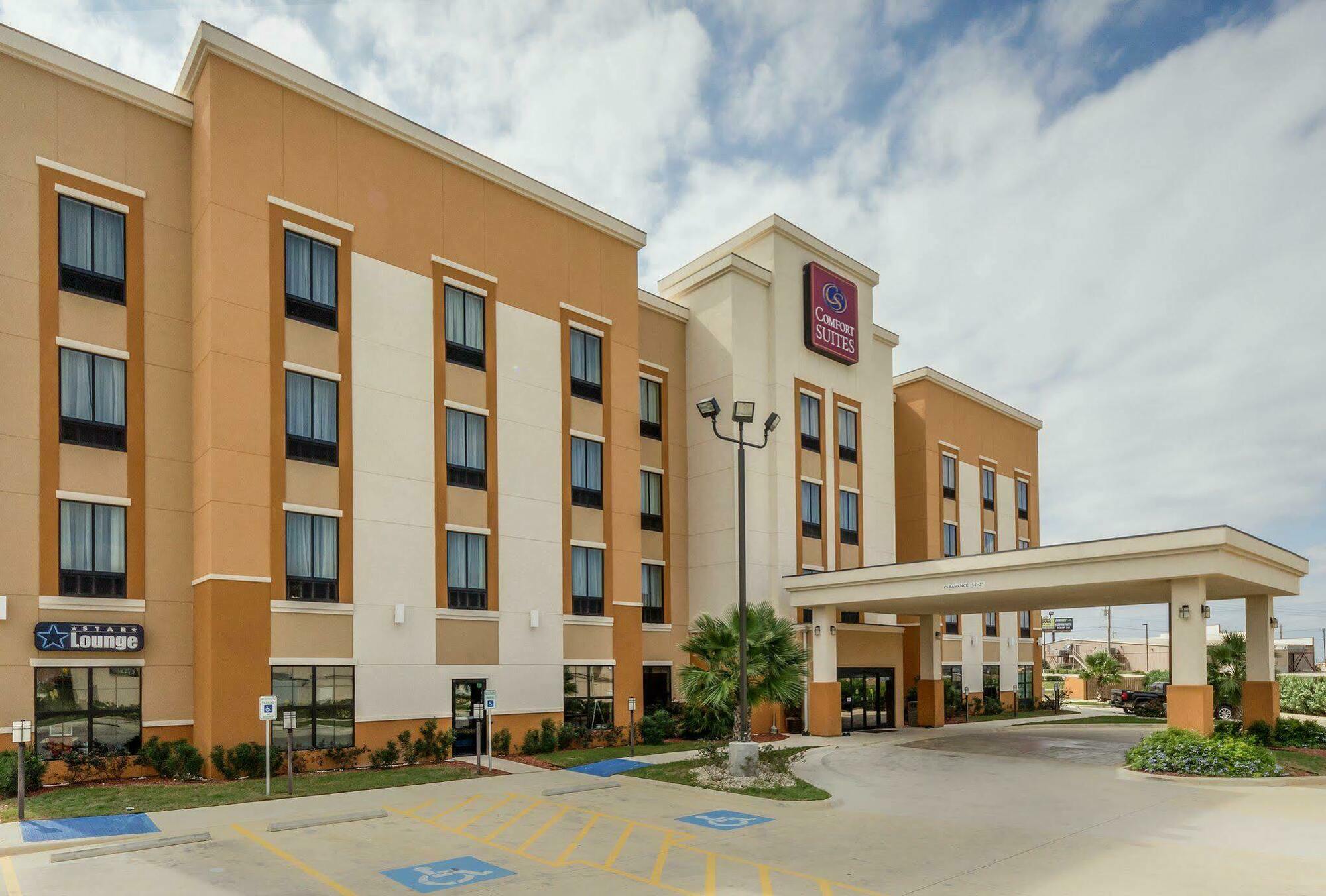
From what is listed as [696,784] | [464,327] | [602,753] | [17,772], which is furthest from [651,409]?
[17,772]

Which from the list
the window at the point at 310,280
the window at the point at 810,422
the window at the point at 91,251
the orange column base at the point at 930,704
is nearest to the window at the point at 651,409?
the window at the point at 810,422

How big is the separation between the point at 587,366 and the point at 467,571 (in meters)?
8.07

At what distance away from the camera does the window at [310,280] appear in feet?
78.0

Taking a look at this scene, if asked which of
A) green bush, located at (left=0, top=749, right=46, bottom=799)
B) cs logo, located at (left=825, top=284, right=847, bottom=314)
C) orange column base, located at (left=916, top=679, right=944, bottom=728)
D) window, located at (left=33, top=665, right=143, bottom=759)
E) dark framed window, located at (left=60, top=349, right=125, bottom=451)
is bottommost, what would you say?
orange column base, located at (left=916, top=679, right=944, bottom=728)

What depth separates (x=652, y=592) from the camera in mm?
33656

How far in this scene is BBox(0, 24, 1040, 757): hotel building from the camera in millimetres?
21000

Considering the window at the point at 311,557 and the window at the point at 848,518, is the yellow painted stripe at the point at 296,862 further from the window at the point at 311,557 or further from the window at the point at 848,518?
the window at the point at 848,518

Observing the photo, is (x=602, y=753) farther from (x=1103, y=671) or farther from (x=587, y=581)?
(x=1103, y=671)

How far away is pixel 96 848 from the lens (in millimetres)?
13523

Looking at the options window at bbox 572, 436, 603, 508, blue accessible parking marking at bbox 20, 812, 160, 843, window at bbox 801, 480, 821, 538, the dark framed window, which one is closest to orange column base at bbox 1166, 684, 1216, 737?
window at bbox 801, 480, 821, 538

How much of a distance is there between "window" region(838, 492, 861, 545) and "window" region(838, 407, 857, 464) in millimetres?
1498

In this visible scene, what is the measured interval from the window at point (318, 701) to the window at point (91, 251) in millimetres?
9790

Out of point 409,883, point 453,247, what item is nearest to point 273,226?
point 453,247

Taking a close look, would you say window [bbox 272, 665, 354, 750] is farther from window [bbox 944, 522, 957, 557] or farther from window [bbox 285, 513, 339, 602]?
window [bbox 944, 522, 957, 557]
